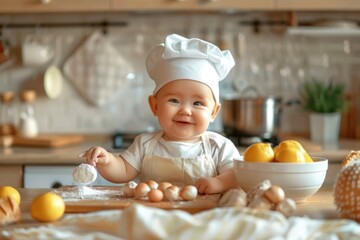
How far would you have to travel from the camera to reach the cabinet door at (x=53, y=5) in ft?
8.50

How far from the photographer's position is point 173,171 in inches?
50.3

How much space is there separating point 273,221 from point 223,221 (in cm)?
7

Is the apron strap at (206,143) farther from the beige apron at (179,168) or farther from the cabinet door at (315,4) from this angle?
the cabinet door at (315,4)

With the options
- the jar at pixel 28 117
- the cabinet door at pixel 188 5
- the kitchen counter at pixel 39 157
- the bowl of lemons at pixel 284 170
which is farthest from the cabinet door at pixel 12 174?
the bowl of lemons at pixel 284 170

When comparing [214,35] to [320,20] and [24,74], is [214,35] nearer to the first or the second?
[320,20]

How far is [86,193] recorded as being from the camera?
1123mm

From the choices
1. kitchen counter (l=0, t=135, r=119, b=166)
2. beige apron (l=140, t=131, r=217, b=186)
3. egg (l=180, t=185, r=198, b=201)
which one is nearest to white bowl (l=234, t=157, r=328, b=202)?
egg (l=180, t=185, r=198, b=201)

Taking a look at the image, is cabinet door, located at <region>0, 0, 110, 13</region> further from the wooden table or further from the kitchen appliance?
the wooden table

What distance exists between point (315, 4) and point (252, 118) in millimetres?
589

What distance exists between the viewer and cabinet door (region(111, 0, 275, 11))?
8.41 feet

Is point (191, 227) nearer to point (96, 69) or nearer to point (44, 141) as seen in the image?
point (44, 141)

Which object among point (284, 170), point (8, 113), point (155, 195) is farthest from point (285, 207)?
point (8, 113)

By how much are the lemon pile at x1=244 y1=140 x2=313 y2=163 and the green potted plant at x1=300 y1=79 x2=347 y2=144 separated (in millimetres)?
1649

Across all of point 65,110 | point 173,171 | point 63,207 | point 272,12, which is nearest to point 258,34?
point 272,12
